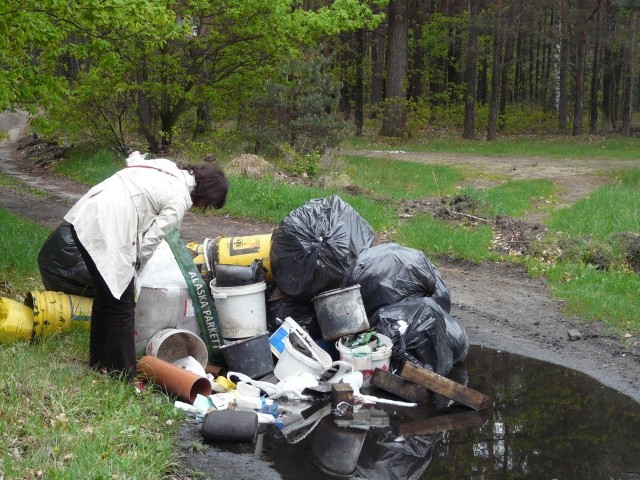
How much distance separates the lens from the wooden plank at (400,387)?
557 centimetres

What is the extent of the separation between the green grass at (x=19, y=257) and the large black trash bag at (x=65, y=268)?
0.78m

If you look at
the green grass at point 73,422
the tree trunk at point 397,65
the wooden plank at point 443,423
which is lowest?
the wooden plank at point 443,423

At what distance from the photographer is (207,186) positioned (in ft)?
16.9

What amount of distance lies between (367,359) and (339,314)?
40 cm

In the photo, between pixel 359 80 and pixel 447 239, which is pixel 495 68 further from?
pixel 447 239

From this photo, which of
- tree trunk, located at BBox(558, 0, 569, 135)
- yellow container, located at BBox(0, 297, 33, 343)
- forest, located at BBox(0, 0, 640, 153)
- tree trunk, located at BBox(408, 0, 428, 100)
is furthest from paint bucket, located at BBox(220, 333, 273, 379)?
tree trunk, located at BBox(408, 0, 428, 100)

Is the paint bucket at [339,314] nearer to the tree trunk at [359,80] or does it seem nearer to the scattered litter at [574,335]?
the scattered litter at [574,335]

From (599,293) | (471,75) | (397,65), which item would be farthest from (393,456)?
(471,75)

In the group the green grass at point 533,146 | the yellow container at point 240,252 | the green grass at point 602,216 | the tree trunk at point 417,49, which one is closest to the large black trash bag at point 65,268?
the yellow container at point 240,252

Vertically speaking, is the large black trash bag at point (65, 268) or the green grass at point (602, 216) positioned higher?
the large black trash bag at point (65, 268)

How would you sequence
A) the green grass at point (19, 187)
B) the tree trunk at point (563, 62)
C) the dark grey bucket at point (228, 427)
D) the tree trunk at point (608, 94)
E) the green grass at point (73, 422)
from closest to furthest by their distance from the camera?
1. the green grass at point (73, 422)
2. the dark grey bucket at point (228, 427)
3. the green grass at point (19, 187)
4. the tree trunk at point (563, 62)
5. the tree trunk at point (608, 94)

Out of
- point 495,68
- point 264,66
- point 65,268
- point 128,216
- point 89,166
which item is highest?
point 495,68

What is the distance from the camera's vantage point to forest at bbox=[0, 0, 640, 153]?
9383mm

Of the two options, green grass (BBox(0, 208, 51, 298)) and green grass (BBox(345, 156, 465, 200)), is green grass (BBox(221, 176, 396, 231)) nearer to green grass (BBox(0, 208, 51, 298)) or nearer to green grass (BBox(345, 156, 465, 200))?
green grass (BBox(345, 156, 465, 200))
